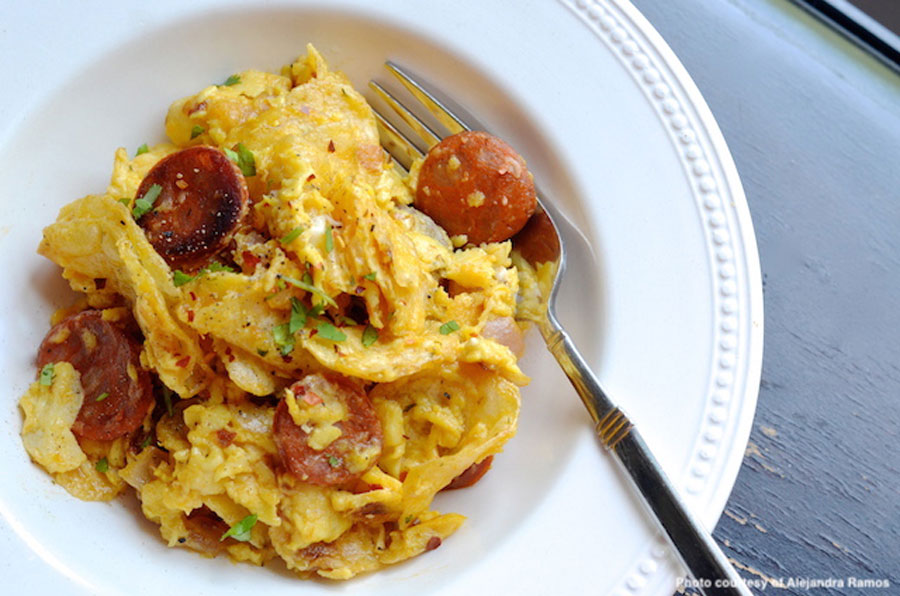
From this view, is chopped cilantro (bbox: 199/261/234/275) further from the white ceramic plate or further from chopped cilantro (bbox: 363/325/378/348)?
the white ceramic plate

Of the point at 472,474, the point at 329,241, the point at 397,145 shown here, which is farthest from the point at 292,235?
the point at 472,474

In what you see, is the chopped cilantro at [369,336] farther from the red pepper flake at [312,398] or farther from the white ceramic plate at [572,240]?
the white ceramic plate at [572,240]

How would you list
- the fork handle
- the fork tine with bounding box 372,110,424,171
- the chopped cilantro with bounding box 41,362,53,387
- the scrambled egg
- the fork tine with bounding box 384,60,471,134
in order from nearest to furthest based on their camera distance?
the fork handle < the scrambled egg < the chopped cilantro with bounding box 41,362,53,387 < the fork tine with bounding box 384,60,471,134 < the fork tine with bounding box 372,110,424,171

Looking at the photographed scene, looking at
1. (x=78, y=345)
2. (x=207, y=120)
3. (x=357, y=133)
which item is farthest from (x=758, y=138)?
A: (x=78, y=345)

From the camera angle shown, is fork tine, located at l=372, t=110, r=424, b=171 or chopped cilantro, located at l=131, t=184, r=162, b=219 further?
fork tine, located at l=372, t=110, r=424, b=171

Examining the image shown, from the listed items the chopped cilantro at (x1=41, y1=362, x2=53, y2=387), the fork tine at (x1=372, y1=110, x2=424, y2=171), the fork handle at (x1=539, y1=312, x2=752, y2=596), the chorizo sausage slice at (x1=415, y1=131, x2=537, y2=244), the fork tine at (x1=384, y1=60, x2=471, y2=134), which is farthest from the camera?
the fork tine at (x1=372, y1=110, x2=424, y2=171)

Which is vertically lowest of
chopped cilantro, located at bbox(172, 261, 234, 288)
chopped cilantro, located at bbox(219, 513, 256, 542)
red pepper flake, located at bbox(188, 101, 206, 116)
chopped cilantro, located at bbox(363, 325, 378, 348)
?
chopped cilantro, located at bbox(219, 513, 256, 542)

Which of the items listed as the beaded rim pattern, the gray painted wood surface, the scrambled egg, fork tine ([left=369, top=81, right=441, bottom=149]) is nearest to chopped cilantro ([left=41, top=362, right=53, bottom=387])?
the scrambled egg

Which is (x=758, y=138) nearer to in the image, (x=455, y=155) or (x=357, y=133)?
(x=455, y=155)

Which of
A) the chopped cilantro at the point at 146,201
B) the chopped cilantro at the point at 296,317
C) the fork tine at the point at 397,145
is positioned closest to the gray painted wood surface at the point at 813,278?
the fork tine at the point at 397,145
